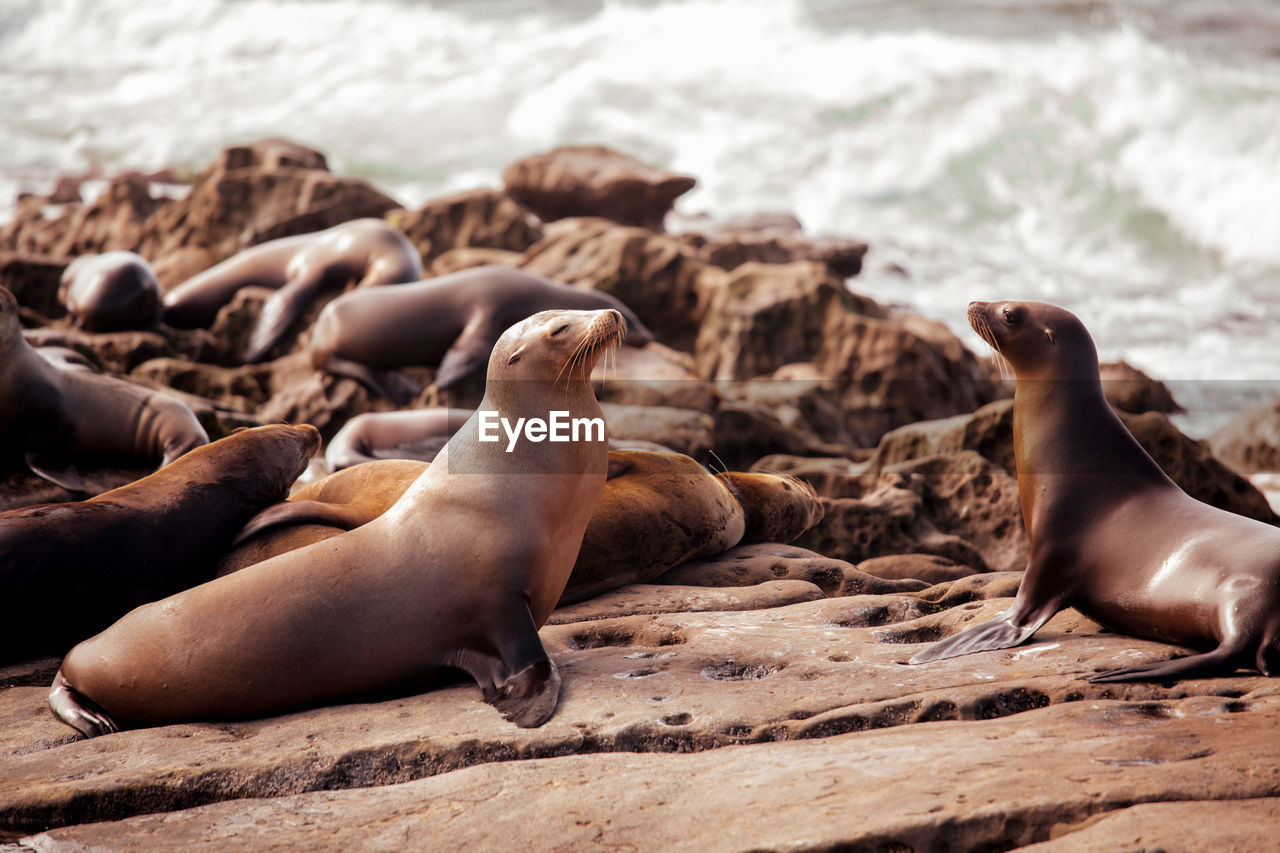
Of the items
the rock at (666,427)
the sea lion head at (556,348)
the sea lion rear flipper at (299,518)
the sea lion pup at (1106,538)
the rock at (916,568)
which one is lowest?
the rock at (916,568)

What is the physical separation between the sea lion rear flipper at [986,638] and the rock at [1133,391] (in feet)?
23.6

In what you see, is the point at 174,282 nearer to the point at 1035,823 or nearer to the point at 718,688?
the point at 718,688

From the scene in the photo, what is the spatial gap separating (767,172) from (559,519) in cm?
2840

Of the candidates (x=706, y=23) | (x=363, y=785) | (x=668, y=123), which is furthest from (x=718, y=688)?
(x=706, y=23)

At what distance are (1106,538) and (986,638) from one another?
584mm

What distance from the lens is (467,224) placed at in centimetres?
Answer: 1385

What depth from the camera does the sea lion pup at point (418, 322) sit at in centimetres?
945

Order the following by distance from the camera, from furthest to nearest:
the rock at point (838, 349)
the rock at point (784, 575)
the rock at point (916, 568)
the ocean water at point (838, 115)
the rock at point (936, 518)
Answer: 1. the ocean water at point (838, 115)
2. the rock at point (838, 349)
3. the rock at point (936, 518)
4. the rock at point (916, 568)
5. the rock at point (784, 575)

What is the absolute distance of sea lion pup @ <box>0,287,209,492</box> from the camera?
6297 millimetres

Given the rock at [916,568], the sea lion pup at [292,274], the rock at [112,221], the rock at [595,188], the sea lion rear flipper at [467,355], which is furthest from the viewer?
the rock at [595,188]

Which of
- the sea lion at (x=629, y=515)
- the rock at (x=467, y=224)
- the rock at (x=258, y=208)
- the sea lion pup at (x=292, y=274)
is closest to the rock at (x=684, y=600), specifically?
the sea lion at (x=629, y=515)

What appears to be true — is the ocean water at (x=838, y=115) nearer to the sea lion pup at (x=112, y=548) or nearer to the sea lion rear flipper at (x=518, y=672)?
the sea lion pup at (x=112, y=548)

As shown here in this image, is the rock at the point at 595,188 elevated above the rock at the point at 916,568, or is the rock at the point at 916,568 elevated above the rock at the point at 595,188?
the rock at the point at 595,188

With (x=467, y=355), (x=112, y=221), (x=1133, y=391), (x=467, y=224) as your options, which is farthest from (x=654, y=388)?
(x=112, y=221)
